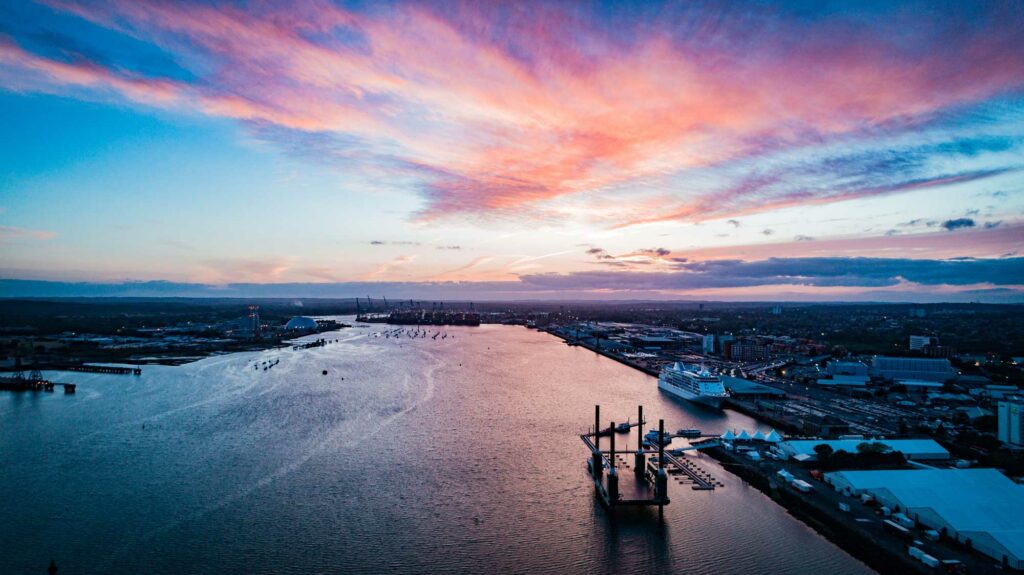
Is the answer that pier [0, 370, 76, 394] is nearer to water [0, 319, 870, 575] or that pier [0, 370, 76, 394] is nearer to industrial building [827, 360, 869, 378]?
water [0, 319, 870, 575]

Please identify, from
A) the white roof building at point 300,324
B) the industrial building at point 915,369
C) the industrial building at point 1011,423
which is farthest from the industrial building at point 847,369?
the white roof building at point 300,324

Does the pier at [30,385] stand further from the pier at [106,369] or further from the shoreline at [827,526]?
the shoreline at [827,526]

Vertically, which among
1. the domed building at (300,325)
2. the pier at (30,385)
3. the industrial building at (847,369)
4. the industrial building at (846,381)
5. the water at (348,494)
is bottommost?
the water at (348,494)

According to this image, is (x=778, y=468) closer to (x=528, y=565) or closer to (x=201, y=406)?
(x=528, y=565)

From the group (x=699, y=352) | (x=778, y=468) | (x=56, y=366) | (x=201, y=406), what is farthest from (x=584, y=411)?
(x=56, y=366)

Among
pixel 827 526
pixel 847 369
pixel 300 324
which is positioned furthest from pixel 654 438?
pixel 300 324
